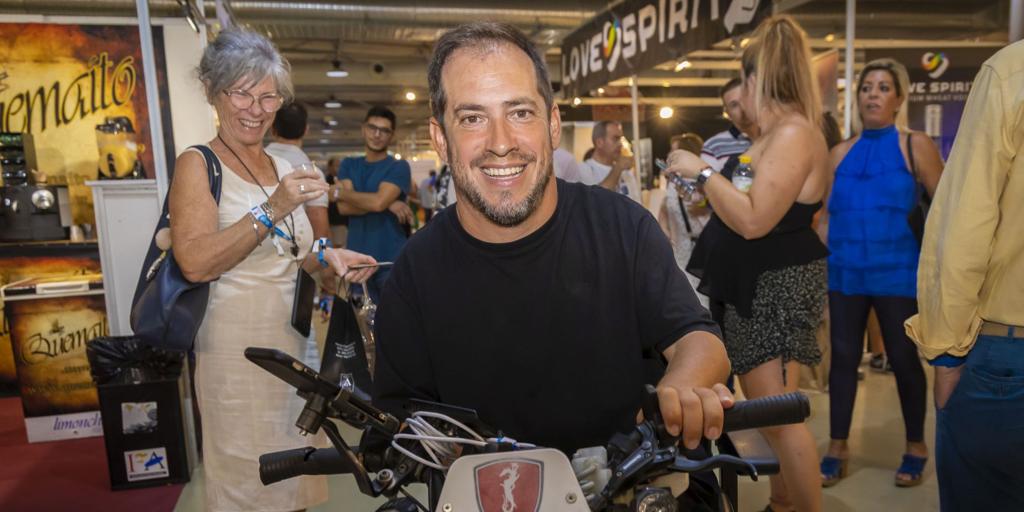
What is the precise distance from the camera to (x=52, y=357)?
430 cm

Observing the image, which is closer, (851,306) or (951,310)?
(951,310)

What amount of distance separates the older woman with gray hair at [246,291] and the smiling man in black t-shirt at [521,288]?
24.9 inches

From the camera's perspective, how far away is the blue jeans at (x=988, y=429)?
1.37 metres

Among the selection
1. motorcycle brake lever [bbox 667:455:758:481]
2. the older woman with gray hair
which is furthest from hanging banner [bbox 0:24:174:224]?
motorcycle brake lever [bbox 667:455:758:481]

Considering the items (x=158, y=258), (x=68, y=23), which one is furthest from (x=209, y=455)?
(x=68, y=23)

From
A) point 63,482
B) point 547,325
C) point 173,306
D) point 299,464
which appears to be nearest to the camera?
point 299,464

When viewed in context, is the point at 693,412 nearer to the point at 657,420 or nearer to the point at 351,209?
the point at 657,420

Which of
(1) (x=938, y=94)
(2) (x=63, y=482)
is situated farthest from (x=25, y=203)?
(1) (x=938, y=94)

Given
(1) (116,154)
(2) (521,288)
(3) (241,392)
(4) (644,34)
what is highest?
(4) (644,34)

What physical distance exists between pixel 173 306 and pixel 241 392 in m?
0.31

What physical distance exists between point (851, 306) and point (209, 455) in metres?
2.71

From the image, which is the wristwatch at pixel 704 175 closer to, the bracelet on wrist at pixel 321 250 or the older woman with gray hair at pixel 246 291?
the older woman with gray hair at pixel 246 291

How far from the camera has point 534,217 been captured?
51.1 inches

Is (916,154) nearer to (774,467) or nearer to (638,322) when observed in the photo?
(638,322)
